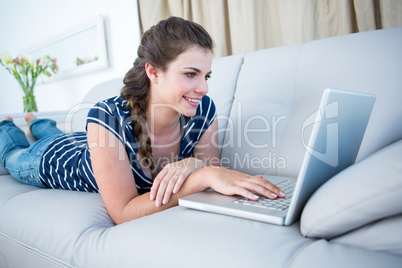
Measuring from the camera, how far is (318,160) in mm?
654

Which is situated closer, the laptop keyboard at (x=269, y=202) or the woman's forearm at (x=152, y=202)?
the laptop keyboard at (x=269, y=202)

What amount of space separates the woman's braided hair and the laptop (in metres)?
0.38

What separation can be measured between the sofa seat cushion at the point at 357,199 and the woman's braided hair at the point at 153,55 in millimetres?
684

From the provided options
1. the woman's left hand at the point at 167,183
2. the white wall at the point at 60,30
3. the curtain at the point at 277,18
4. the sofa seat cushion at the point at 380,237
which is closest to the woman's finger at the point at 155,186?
the woman's left hand at the point at 167,183

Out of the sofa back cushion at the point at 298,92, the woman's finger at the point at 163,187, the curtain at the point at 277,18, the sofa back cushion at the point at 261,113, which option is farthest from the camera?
the curtain at the point at 277,18

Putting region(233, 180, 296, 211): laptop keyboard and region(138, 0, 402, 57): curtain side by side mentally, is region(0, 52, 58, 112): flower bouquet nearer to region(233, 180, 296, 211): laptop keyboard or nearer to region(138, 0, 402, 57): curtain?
region(138, 0, 402, 57): curtain

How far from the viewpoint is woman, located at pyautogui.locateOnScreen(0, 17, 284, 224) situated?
3.02ft

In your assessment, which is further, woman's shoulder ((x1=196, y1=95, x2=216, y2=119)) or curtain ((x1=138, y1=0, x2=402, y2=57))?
curtain ((x1=138, y1=0, x2=402, y2=57))

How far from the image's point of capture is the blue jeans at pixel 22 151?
1.49 meters

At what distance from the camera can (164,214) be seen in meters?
0.83

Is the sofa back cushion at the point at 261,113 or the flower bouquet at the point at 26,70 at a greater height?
the flower bouquet at the point at 26,70

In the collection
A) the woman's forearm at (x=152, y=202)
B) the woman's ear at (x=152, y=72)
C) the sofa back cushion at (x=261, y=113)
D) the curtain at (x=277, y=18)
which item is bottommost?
the woman's forearm at (x=152, y=202)

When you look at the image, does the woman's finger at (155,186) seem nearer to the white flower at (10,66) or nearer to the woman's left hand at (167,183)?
the woman's left hand at (167,183)

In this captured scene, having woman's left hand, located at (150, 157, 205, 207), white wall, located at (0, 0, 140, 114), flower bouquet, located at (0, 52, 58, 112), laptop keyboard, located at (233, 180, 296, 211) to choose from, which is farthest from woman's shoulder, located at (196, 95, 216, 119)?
flower bouquet, located at (0, 52, 58, 112)
